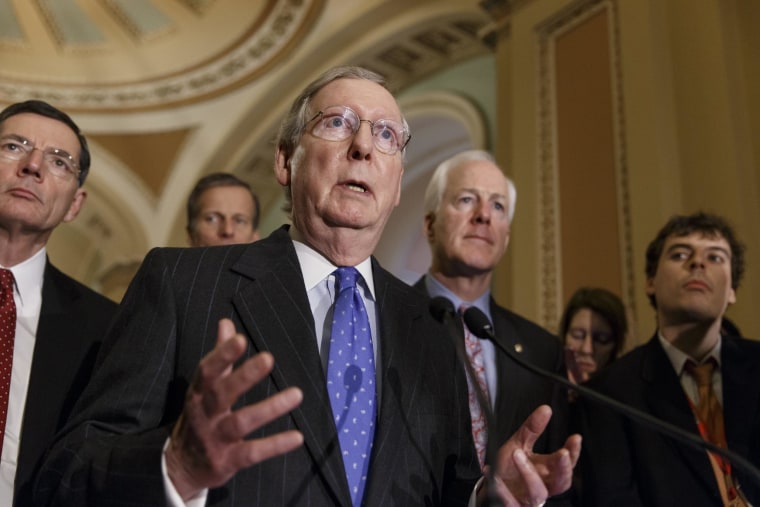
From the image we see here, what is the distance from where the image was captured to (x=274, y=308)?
1.58 metres

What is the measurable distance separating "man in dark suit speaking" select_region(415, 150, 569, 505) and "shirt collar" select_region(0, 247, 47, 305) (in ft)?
4.14

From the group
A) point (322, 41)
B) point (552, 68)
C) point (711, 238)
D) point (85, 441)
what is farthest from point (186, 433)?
point (322, 41)

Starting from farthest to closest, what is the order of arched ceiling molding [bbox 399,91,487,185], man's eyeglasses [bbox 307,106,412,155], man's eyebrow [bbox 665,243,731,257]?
1. arched ceiling molding [bbox 399,91,487,185]
2. man's eyebrow [bbox 665,243,731,257]
3. man's eyeglasses [bbox 307,106,412,155]

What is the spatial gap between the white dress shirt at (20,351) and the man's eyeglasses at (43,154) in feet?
0.82

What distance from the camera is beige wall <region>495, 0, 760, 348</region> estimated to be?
4152mm

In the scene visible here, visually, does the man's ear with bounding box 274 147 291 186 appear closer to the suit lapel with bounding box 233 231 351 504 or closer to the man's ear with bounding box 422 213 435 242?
the suit lapel with bounding box 233 231 351 504

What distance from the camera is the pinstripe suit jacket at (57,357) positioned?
1.98 metres

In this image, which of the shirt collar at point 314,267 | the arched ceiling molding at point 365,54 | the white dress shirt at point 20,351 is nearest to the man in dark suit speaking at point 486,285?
the shirt collar at point 314,267

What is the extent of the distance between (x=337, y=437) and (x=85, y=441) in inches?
17.1

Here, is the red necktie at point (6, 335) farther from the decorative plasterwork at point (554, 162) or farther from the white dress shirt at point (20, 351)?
the decorative plasterwork at point (554, 162)

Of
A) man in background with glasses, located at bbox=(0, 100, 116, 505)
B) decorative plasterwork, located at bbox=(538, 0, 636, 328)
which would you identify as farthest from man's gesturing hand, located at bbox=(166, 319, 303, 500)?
decorative plasterwork, located at bbox=(538, 0, 636, 328)

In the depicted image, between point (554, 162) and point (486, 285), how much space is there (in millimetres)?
2496

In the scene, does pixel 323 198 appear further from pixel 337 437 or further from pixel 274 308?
pixel 337 437

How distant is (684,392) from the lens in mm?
2562
